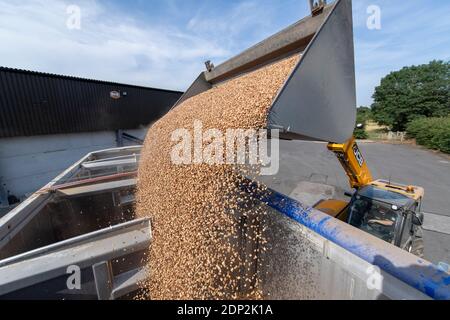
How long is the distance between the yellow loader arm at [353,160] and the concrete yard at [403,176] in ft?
3.22

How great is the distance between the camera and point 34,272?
1.11 meters

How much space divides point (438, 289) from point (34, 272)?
1899 millimetres

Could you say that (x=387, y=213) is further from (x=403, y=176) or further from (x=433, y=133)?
(x=433, y=133)

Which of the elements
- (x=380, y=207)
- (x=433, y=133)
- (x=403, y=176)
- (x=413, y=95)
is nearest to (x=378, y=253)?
(x=380, y=207)

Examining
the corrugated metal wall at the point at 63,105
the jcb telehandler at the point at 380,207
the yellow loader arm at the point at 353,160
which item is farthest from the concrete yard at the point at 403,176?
the corrugated metal wall at the point at 63,105

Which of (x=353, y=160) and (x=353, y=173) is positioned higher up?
(x=353, y=160)

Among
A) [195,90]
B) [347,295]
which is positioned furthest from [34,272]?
[195,90]

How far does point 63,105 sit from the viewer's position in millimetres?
8578

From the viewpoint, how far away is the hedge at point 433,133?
1297 centimetres

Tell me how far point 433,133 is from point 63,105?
2180 centimetres

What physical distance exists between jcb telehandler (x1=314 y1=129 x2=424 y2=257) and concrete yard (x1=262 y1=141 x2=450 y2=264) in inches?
43.7

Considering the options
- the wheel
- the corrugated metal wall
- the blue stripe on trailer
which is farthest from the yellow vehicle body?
the corrugated metal wall

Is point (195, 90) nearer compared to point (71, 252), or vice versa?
point (71, 252)
